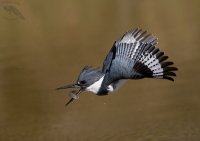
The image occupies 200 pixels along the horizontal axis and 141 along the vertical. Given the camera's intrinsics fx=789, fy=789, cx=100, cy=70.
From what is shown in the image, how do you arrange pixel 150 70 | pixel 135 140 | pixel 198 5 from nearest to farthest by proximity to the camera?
pixel 150 70
pixel 135 140
pixel 198 5

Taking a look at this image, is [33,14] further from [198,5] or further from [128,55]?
[128,55]

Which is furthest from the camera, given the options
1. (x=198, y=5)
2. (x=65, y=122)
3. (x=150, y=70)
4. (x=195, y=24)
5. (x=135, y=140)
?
(x=198, y=5)

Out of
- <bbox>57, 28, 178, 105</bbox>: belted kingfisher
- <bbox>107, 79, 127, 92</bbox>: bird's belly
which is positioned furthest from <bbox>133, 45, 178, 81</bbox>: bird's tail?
<bbox>107, 79, 127, 92</bbox>: bird's belly

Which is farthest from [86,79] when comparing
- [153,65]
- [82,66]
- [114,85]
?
[82,66]

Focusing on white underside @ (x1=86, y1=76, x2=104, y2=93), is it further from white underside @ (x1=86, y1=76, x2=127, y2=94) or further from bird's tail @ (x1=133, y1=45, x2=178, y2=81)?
bird's tail @ (x1=133, y1=45, x2=178, y2=81)

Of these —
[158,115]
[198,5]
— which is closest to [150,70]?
[158,115]

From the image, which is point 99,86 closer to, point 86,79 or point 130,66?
point 86,79

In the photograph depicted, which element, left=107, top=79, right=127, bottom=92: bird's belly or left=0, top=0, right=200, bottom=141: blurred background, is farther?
left=0, top=0, right=200, bottom=141: blurred background
